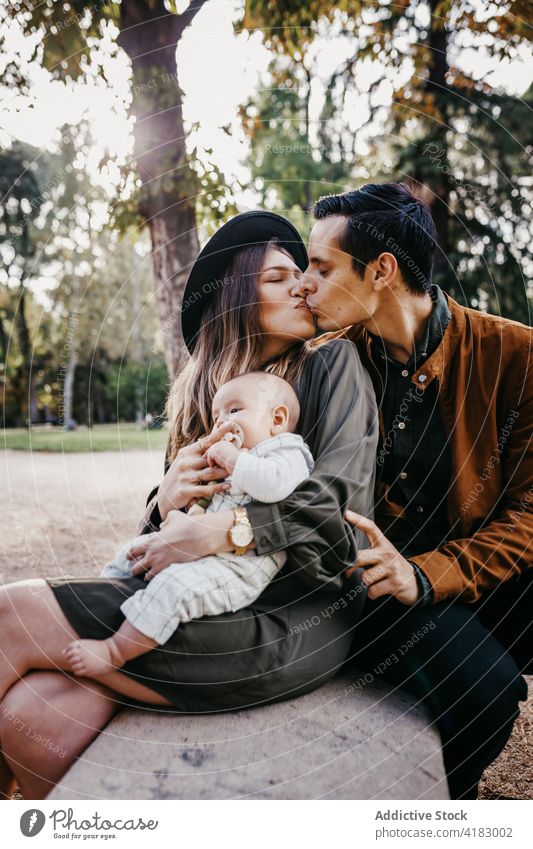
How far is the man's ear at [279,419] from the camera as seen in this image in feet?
6.64

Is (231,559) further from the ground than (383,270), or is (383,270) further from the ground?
(383,270)

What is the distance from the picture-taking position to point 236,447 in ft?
6.50

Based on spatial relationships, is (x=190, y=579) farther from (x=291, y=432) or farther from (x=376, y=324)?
(x=376, y=324)

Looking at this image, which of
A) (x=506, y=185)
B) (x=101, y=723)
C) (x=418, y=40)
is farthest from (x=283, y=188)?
(x=101, y=723)

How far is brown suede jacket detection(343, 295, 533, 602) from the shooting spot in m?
2.18

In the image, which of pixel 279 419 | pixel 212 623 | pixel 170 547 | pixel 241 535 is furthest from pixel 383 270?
pixel 212 623

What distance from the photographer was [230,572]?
1.79 meters

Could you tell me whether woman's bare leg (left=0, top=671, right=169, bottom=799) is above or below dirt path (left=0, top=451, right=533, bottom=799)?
above

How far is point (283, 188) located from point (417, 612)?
6.34 meters

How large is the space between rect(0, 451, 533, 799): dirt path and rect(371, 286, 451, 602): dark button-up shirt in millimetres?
1032

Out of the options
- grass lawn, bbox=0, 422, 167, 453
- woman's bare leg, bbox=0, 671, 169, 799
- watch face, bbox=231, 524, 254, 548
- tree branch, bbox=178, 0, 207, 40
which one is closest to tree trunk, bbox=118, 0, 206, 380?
tree branch, bbox=178, 0, 207, 40

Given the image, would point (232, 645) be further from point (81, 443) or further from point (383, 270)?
point (81, 443)

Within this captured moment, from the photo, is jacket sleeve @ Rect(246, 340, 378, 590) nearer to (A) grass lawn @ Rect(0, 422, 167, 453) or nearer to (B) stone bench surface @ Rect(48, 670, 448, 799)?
(B) stone bench surface @ Rect(48, 670, 448, 799)

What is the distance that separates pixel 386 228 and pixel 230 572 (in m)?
1.30
